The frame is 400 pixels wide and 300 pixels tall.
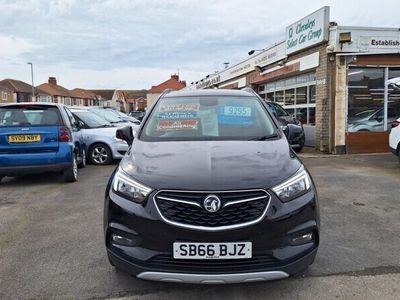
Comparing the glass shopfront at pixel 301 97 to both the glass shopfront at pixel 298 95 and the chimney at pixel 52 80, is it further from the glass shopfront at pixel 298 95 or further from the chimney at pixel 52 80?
the chimney at pixel 52 80

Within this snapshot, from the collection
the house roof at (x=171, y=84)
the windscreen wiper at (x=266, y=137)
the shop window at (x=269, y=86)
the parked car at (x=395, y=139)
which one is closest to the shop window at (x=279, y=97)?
the shop window at (x=269, y=86)

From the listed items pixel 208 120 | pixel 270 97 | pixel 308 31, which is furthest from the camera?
pixel 270 97

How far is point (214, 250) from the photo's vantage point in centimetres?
300

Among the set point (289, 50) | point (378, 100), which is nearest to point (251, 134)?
point (378, 100)

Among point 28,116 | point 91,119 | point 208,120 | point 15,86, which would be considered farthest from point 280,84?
point 15,86

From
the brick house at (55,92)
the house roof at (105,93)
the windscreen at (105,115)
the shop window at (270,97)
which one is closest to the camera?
the windscreen at (105,115)

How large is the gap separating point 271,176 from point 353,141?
32.7 feet

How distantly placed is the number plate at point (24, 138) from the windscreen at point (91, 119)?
3.51 m

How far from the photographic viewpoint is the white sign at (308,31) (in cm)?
1209

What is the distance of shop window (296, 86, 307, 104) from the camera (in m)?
14.7

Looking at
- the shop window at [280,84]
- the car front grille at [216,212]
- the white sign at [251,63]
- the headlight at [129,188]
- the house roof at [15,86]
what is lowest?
the car front grille at [216,212]

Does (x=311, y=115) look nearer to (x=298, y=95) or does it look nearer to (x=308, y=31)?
(x=298, y=95)

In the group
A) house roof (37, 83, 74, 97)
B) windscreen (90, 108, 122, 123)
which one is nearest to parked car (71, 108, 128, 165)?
windscreen (90, 108, 122, 123)

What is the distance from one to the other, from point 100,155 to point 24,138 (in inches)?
131
